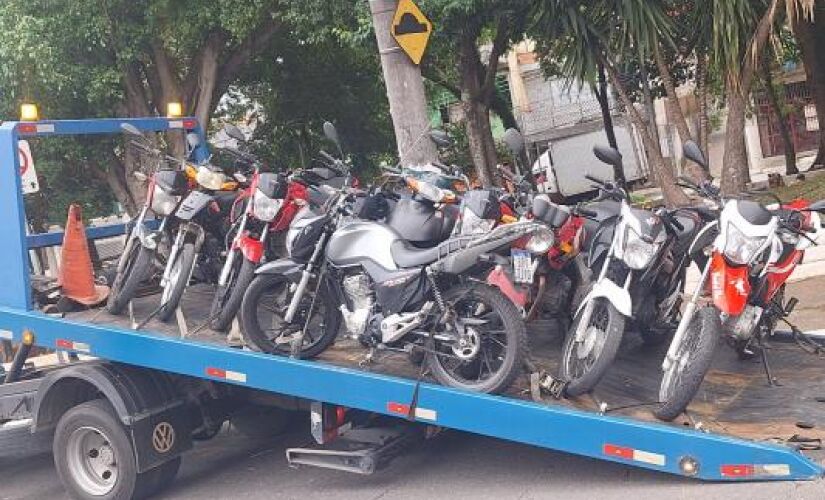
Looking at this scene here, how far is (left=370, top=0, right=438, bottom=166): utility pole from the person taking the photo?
7.73 m

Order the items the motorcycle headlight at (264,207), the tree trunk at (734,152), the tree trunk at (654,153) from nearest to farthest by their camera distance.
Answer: the motorcycle headlight at (264,207) → the tree trunk at (734,152) → the tree trunk at (654,153)

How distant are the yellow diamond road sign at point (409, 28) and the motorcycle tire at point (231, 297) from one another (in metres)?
2.33

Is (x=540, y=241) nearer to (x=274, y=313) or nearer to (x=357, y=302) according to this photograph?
(x=357, y=302)

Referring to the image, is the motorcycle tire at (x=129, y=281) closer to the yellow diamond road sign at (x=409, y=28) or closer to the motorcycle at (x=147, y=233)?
the motorcycle at (x=147, y=233)

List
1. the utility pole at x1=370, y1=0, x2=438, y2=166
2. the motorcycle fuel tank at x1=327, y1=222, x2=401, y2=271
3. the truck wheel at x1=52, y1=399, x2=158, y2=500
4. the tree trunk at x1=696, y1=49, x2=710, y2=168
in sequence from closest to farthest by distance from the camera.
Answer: the motorcycle fuel tank at x1=327, y1=222, x2=401, y2=271 < the truck wheel at x1=52, y1=399, x2=158, y2=500 < the utility pole at x1=370, y1=0, x2=438, y2=166 < the tree trunk at x1=696, y1=49, x2=710, y2=168

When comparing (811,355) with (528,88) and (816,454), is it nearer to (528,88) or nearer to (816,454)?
(816,454)

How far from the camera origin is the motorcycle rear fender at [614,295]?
4.98 m

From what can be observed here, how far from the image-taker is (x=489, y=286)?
5.16m

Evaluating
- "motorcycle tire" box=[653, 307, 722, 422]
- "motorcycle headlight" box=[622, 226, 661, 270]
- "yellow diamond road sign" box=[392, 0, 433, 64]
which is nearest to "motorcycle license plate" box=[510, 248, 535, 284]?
"motorcycle headlight" box=[622, 226, 661, 270]

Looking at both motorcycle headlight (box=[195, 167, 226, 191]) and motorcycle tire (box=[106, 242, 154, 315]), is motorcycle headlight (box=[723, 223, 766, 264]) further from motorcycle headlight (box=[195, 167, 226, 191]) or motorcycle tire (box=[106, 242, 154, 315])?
motorcycle tire (box=[106, 242, 154, 315])

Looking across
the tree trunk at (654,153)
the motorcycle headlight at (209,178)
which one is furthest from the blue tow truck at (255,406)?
the tree trunk at (654,153)

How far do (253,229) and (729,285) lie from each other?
10.4 ft

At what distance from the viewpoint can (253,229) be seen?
6512mm

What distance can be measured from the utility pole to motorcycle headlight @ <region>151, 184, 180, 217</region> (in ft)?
6.14
